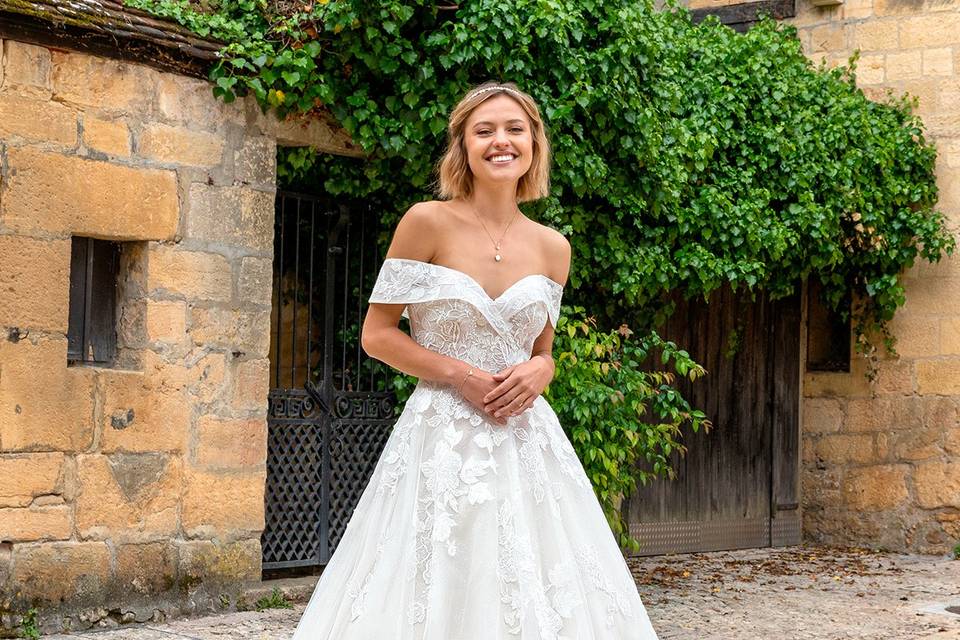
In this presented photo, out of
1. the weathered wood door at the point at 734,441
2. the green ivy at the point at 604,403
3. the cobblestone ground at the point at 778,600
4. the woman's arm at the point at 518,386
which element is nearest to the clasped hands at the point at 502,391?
the woman's arm at the point at 518,386

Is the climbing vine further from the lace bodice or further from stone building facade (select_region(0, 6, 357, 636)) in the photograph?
the lace bodice

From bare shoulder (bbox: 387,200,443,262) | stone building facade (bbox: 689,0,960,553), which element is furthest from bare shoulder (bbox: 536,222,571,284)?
stone building facade (bbox: 689,0,960,553)

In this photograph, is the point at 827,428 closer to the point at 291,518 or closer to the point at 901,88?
the point at 901,88

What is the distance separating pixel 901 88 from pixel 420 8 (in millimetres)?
4734

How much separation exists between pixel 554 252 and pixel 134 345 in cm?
299

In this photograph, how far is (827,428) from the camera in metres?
10.1

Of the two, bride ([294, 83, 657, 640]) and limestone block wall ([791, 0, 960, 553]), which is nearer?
bride ([294, 83, 657, 640])

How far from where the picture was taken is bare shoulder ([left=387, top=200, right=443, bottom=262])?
3248 mm

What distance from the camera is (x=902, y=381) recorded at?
32.0ft

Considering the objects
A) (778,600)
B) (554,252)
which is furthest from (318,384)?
(554,252)

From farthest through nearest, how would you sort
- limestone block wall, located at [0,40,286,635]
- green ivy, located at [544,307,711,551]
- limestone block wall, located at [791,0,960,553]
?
limestone block wall, located at [791,0,960,553], green ivy, located at [544,307,711,551], limestone block wall, located at [0,40,286,635]

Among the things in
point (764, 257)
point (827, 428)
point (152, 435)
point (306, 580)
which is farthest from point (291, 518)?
point (827, 428)

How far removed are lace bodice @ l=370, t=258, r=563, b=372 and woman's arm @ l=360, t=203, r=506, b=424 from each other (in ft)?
0.11

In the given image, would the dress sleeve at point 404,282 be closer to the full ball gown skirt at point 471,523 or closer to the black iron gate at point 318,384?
the full ball gown skirt at point 471,523
